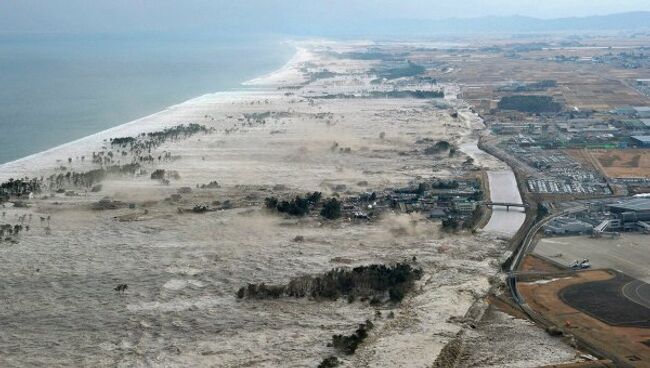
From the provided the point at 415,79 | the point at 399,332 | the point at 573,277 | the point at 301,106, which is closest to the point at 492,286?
the point at 573,277

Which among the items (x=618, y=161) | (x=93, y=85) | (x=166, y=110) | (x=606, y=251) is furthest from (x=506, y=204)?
(x=93, y=85)

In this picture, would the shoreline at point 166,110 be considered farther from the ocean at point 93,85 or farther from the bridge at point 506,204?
the bridge at point 506,204

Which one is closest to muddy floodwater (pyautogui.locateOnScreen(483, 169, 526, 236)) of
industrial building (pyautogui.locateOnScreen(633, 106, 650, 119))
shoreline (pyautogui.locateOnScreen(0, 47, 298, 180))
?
industrial building (pyautogui.locateOnScreen(633, 106, 650, 119))

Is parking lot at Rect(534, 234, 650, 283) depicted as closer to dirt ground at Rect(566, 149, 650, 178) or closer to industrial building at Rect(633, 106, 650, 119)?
dirt ground at Rect(566, 149, 650, 178)

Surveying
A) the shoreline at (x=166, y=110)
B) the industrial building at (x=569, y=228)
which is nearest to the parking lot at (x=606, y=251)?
the industrial building at (x=569, y=228)

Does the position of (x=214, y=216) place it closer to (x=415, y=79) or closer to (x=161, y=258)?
(x=161, y=258)

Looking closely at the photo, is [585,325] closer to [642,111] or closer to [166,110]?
[642,111]
